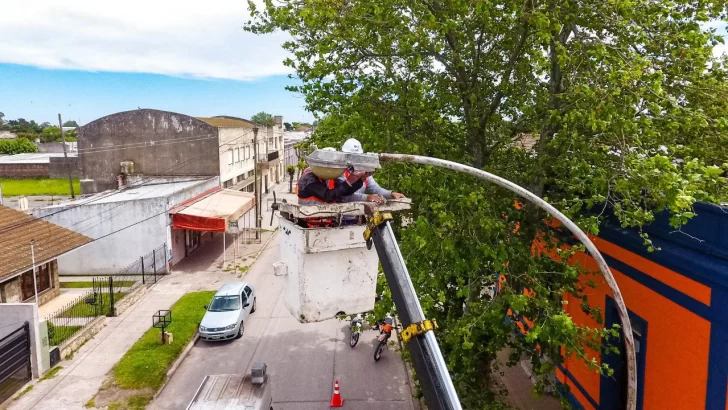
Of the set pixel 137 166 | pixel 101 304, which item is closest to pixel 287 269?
pixel 101 304

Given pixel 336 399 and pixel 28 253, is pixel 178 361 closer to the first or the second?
pixel 336 399

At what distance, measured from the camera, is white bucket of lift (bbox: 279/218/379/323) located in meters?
4.59

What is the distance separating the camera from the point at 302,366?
14641 mm

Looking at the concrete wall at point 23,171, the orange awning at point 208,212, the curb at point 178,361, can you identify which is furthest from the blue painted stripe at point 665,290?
the concrete wall at point 23,171

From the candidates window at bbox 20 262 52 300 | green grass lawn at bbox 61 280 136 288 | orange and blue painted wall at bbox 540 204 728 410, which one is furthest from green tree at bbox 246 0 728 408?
green grass lawn at bbox 61 280 136 288

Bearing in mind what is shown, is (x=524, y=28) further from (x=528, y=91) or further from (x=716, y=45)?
(x=716, y=45)

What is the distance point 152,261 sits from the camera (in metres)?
23.1

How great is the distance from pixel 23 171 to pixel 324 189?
58509 millimetres

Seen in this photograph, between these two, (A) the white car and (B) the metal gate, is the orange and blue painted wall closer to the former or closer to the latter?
(A) the white car

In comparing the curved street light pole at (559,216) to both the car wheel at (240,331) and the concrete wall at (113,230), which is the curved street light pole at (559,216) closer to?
the car wheel at (240,331)

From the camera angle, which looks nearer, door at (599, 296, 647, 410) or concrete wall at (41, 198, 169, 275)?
door at (599, 296, 647, 410)

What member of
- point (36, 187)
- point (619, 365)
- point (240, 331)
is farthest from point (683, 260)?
point (36, 187)

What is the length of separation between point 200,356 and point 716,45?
15.4 metres

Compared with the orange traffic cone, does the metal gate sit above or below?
above
